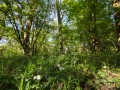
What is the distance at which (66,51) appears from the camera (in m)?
7.09

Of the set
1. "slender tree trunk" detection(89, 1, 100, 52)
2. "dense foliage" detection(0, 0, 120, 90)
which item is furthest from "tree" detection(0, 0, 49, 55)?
"slender tree trunk" detection(89, 1, 100, 52)

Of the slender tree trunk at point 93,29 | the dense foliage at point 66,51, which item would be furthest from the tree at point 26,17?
the slender tree trunk at point 93,29

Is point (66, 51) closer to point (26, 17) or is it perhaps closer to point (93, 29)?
point (93, 29)

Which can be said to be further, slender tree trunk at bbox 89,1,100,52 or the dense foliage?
slender tree trunk at bbox 89,1,100,52

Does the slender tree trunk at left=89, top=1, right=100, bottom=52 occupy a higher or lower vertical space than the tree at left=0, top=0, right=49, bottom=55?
lower

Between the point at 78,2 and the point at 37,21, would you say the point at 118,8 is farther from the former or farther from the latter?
the point at 37,21

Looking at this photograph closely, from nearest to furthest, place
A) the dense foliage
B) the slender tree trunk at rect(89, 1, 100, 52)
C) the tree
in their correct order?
the dense foliage < the slender tree trunk at rect(89, 1, 100, 52) < the tree

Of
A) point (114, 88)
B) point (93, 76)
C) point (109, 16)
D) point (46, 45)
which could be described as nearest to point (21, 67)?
point (93, 76)

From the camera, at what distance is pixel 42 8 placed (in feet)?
40.1

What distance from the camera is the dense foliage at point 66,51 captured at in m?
3.69

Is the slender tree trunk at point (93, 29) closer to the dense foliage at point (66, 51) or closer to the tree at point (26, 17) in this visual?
the dense foliage at point (66, 51)

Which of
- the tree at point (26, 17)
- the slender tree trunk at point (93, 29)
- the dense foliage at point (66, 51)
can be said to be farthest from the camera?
the tree at point (26, 17)

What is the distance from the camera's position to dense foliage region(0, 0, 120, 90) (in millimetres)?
3687

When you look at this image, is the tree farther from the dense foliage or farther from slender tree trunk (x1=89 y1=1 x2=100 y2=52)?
slender tree trunk (x1=89 y1=1 x2=100 y2=52)
